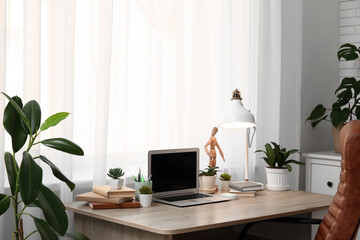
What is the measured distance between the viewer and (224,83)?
397cm

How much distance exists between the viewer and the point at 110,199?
2.88m

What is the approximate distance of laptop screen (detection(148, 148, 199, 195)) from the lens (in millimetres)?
3129

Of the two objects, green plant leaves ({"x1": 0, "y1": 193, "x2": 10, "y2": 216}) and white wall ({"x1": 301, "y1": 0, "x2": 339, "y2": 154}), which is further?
white wall ({"x1": 301, "y1": 0, "x2": 339, "y2": 154})

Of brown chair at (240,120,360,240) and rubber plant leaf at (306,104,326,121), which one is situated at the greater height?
rubber plant leaf at (306,104,326,121)

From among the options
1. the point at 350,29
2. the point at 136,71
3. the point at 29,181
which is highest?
the point at 350,29

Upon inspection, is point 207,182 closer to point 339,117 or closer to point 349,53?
point 339,117

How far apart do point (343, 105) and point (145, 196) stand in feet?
6.95

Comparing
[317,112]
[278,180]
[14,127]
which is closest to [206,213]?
[278,180]

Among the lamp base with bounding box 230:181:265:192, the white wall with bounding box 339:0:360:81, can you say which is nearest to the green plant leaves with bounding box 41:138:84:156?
the lamp base with bounding box 230:181:265:192

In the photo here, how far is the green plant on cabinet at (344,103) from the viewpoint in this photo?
4328 millimetres

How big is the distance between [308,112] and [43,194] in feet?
8.96

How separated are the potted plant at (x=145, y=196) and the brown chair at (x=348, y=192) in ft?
2.82

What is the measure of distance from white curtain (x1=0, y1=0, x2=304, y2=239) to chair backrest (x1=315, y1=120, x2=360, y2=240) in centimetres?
133

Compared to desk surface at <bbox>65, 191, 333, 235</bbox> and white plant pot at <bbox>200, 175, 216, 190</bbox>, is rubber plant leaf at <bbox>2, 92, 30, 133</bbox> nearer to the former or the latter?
desk surface at <bbox>65, 191, 333, 235</bbox>
